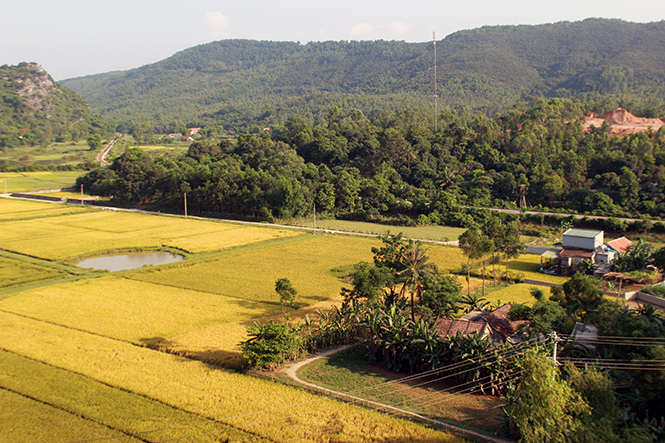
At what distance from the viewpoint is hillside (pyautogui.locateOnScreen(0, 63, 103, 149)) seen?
15288 cm

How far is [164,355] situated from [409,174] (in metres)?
53.6

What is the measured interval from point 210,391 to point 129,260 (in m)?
26.1

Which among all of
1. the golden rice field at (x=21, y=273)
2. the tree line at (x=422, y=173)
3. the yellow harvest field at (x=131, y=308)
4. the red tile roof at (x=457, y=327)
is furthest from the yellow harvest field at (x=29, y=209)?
the red tile roof at (x=457, y=327)

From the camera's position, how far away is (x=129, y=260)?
4172cm

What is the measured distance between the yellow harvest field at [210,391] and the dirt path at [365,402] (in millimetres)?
484

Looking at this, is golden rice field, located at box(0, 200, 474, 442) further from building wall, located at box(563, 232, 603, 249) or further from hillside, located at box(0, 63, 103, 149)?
hillside, located at box(0, 63, 103, 149)

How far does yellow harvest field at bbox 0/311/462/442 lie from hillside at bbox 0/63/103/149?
139340 mm

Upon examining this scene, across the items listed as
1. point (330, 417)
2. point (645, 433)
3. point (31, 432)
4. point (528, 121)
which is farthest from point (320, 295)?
point (528, 121)

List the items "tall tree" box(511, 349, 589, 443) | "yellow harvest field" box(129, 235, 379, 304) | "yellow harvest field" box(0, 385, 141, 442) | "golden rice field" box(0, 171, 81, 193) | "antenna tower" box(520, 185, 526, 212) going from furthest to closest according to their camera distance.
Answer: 1. "golden rice field" box(0, 171, 81, 193)
2. "antenna tower" box(520, 185, 526, 212)
3. "yellow harvest field" box(129, 235, 379, 304)
4. "yellow harvest field" box(0, 385, 141, 442)
5. "tall tree" box(511, 349, 589, 443)

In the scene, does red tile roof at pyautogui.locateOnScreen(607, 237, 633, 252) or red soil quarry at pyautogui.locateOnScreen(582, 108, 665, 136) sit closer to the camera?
red tile roof at pyautogui.locateOnScreen(607, 237, 633, 252)

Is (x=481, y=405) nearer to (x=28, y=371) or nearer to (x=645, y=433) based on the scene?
(x=645, y=433)

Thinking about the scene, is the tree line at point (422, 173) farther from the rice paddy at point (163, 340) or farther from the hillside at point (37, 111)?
the hillside at point (37, 111)

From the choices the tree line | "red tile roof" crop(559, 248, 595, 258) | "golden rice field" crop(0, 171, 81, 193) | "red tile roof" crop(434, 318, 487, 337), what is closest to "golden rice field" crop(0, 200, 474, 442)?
"red tile roof" crop(434, 318, 487, 337)

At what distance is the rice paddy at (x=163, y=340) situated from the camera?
16.4 m
